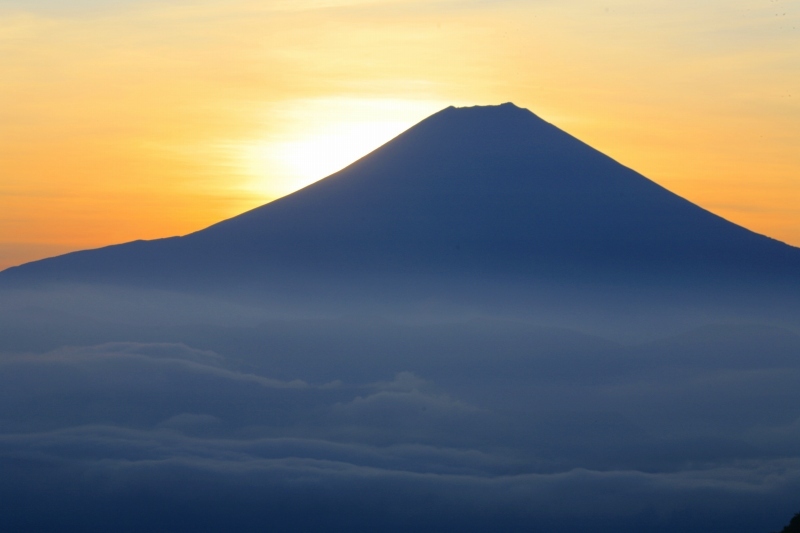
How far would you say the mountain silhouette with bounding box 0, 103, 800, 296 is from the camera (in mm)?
188125

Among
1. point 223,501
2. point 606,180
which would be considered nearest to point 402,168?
point 606,180

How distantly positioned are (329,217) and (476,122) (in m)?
27.8

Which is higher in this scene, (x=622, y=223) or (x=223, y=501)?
(x=622, y=223)

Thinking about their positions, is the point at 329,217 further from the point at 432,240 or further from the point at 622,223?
the point at 622,223

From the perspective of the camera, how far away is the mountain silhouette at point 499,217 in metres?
188

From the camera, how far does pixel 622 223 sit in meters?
188

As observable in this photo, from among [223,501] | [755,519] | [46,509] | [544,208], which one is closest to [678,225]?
[544,208]

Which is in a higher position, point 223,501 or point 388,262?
point 388,262

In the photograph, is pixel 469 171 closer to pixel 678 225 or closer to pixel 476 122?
pixel 476 122

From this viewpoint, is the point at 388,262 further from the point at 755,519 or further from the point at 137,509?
the point at 755,519

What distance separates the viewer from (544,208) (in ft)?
639

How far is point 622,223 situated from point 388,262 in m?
35.7

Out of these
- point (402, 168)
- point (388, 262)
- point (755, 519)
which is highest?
point (402, 168)

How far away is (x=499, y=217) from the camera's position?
A: 19675 cm
